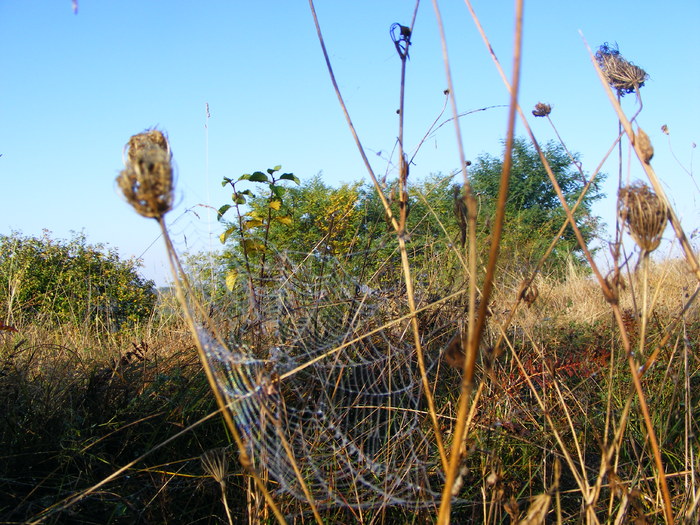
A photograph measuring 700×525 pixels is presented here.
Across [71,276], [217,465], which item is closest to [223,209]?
[217,465]

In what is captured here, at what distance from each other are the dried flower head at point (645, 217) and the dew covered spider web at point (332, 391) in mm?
960

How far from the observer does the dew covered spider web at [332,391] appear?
195 cm

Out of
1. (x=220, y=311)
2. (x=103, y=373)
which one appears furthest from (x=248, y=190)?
(x=103, y=373)

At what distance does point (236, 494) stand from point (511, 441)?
1.04 m

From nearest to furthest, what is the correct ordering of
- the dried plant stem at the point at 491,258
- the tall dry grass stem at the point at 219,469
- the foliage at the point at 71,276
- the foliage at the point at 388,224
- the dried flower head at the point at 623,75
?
1. the dried plant stem at the point at 491,258
2. the tall dry grass stem at the point at 219,469
3. the dried flower head at the point at 623,75
4. the foliage at the point at 388,224
5. the foliage at the point at 71,276

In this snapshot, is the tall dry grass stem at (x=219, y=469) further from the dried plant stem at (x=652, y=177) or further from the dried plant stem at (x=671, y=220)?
the dried plant stem at (x=652, y=177)

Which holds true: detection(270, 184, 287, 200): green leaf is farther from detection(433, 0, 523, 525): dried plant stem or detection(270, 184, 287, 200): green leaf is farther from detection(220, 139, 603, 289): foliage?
detection(433, 0, 523, 525): dried plant stem

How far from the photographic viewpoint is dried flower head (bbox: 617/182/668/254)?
92cm

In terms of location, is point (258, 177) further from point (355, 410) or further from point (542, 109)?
point (542, 109)

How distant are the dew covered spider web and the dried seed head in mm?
982

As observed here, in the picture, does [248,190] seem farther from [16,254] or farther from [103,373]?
[16,254]

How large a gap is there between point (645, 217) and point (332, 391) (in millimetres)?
1713

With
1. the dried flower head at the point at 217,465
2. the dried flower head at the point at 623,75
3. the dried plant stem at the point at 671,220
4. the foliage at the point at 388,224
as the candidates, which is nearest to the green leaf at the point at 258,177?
the foliage at the point at 388,224

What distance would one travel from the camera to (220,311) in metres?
2.93
